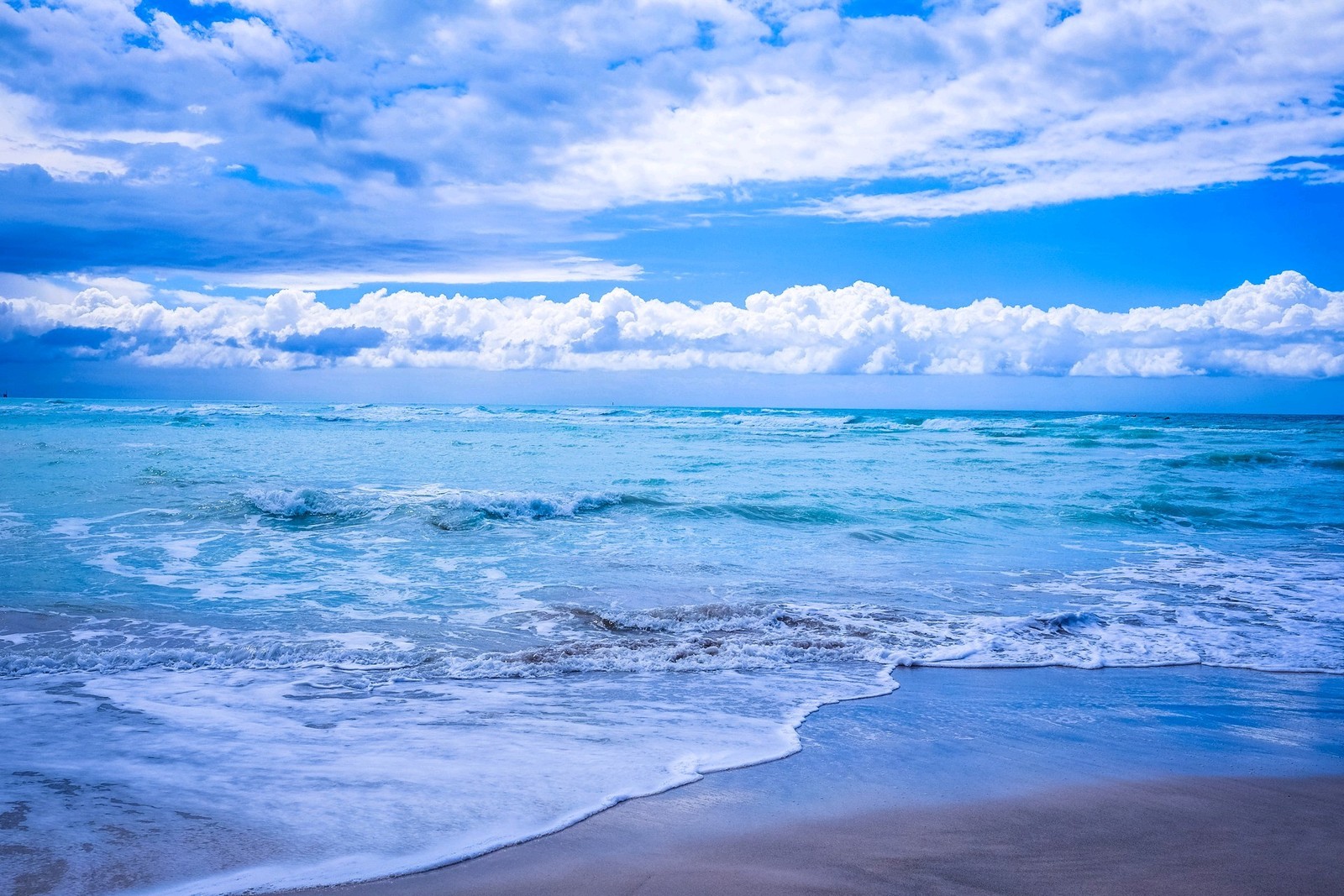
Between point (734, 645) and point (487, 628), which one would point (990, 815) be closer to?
point (734, 645)

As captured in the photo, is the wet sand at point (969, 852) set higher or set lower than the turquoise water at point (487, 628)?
higher

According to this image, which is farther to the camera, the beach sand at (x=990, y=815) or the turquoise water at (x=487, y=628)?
the turquoise water at (x=487, y=628)

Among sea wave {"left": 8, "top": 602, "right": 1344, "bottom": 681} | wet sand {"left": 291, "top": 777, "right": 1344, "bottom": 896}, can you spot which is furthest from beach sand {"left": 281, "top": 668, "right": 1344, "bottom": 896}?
sea wave {"left": 8, "top": 602, "right": 1344, "bottom": 681}

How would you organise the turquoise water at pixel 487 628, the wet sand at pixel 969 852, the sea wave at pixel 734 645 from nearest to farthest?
the wet sand at pixel 969 852 < the turquoise water at pixel 487 628 < the sea wave at pixel 734 645

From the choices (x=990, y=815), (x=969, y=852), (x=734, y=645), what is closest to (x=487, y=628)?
(x=734, y=645)

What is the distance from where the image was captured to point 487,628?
7.35 meters

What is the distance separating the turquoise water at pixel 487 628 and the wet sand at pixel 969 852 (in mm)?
307

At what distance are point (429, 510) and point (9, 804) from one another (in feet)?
33.8

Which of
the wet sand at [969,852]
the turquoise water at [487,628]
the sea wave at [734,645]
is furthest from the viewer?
the sea wave at [734,645]

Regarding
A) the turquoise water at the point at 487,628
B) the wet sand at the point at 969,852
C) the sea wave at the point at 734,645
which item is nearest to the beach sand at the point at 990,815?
the wet sand at the point at 969,852

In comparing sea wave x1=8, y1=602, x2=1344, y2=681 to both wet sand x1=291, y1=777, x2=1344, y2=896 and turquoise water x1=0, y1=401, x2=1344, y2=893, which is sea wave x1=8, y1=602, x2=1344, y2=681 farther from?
wet sand x1=291, y1=777, x2=1344, y2=896

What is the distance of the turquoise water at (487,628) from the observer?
12.4 ft

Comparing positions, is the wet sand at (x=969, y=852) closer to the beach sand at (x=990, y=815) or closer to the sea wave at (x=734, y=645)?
the beach sand at (x=990, y=815)

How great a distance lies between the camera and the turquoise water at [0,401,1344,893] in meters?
3.79
